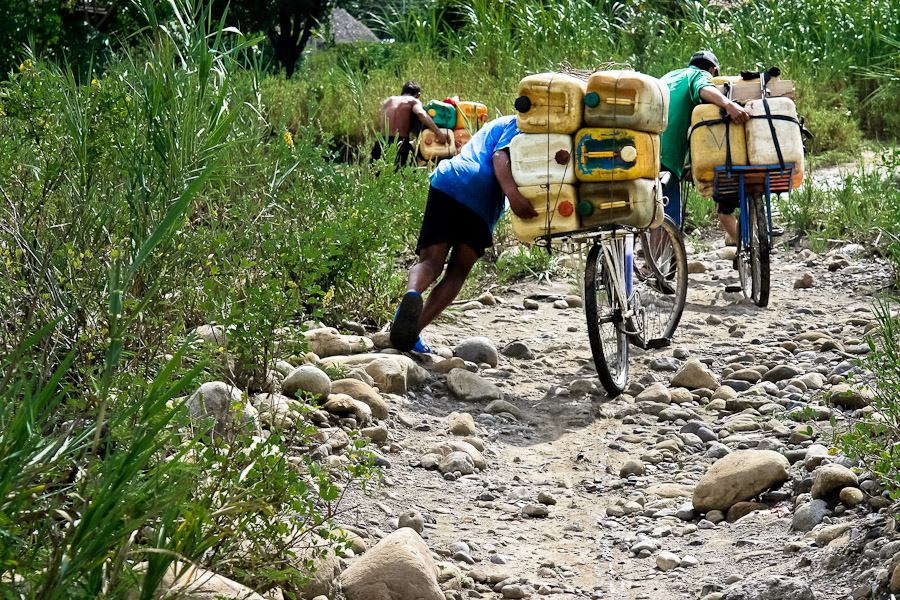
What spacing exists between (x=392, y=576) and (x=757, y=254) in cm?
480

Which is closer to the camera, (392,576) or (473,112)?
(392,576)

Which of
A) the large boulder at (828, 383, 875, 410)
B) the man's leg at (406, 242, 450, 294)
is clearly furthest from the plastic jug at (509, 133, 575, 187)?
the large boulder at (828, 383, 875, 410)

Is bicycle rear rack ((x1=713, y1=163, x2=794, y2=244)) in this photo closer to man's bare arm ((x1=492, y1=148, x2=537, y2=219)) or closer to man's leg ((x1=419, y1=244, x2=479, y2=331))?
man's leg ((x1=419, y1=244, x2=479, y2=331))

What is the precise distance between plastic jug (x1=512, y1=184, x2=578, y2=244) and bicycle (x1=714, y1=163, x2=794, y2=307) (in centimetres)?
233

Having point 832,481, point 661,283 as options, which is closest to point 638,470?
point 832,481

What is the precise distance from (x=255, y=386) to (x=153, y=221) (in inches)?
52.5

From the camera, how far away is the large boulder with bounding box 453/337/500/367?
17.5ft

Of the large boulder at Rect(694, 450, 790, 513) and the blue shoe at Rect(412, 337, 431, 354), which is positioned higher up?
the large boulder at Rect(694, 450, 790, 513)

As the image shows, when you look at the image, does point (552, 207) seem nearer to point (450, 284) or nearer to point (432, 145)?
point (450, 284)

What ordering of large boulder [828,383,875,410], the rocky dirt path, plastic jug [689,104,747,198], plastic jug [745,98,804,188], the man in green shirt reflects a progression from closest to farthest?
the rocky dirt path, large boulder [828,383,875,410], plastic jug [745,98,804,188], plastic jug [689,104,747,198], the man in green shirt

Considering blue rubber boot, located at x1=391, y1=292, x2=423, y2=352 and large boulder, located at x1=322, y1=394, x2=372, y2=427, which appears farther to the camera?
blue rubber boot, located at x1=391, y1=292, x2=423, y2=352

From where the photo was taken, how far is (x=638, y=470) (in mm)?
3898

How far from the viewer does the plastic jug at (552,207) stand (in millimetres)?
4494

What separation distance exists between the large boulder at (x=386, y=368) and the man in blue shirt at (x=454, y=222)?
8.6 inches
